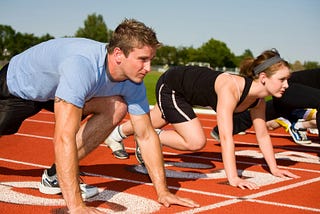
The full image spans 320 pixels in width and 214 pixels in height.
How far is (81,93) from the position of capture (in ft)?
11.6

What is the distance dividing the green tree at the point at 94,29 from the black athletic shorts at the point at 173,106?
108 metres

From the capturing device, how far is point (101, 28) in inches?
4564

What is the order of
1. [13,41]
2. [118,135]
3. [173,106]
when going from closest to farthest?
[173,106] → [118,135] → [13,41]

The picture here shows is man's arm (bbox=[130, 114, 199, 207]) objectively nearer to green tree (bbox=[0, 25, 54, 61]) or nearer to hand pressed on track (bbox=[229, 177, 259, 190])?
hand pressed on track (bbox=[229, 177, 259, 190])

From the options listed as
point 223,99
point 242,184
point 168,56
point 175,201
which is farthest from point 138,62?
point 168,56

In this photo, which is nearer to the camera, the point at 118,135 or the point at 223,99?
the point at 223,99

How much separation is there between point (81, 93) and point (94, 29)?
115 meters

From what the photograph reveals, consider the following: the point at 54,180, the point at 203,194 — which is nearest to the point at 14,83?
the point at 54,180

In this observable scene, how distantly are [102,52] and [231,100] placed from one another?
5.31ft

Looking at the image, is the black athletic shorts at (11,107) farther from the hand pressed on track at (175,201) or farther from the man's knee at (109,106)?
the hand pressed on track at (175,201)

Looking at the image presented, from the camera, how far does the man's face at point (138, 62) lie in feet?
12.3

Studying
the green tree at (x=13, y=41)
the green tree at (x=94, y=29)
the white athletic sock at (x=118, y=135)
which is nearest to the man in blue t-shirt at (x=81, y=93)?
the white athletic sock at (x=118, y=135)

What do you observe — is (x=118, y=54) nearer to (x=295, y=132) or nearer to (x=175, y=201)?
(x=175, y=201)

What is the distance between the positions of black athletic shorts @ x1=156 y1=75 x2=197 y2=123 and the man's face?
6.71 ft
